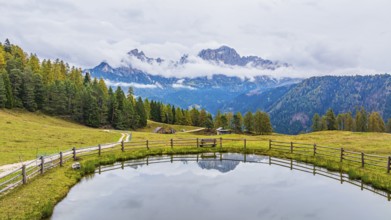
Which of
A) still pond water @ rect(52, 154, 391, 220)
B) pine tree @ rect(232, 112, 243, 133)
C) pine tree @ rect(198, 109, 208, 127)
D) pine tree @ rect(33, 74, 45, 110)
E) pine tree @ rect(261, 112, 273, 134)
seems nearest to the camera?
still pond water @ rect(52, 154, 391, 220)

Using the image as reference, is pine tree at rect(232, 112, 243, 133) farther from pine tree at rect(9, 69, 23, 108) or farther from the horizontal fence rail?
the horizontal fence rail

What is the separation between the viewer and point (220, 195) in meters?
25.5

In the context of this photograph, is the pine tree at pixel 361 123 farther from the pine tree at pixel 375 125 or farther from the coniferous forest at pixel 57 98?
the coniferous forest at pixel 57 98

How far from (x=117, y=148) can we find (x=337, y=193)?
115 ft

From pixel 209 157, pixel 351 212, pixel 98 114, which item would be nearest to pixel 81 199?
pixel 351 212

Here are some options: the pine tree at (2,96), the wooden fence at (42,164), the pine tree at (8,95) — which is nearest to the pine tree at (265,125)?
the wooden fence at (42,164)

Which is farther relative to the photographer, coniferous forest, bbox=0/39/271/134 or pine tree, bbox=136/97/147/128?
pine tree, bbox=136/97/147/128

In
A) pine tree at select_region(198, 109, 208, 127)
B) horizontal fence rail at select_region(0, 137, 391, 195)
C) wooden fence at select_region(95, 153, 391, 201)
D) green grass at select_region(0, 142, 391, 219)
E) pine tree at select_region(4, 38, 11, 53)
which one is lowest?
wooden fence at select_region(95, 153, 391, 201)

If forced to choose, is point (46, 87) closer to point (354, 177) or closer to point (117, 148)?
point (117, 148)

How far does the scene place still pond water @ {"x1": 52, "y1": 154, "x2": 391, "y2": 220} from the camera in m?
21.2

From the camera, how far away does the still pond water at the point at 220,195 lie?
69.6ft

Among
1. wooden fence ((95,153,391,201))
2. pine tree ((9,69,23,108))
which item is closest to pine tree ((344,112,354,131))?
wooden fence ((95,153,391,201))

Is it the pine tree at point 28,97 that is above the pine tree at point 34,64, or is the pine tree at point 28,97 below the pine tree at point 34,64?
below

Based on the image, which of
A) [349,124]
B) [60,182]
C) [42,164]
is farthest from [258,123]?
[60,182]
